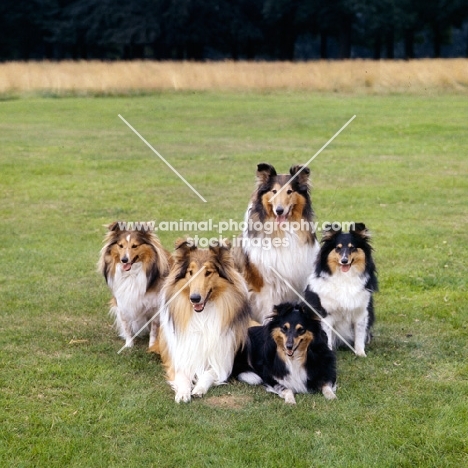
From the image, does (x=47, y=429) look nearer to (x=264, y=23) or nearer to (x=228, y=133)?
(x=228, y=133)

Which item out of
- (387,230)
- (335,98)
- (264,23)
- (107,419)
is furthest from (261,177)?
(264,23)

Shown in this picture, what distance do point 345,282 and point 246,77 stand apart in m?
25.0

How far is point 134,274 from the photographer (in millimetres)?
6520

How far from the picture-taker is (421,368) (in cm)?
604

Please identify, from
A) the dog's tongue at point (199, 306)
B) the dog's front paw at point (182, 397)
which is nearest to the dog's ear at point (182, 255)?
the dog's tongue at point (199, 306)

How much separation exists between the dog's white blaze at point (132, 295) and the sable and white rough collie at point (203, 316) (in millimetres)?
664

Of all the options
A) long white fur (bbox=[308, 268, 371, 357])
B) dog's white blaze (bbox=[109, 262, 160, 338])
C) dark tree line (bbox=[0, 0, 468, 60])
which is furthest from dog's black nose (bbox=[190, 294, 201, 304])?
dark tree line (bbox=[0, 0, 468, 60])

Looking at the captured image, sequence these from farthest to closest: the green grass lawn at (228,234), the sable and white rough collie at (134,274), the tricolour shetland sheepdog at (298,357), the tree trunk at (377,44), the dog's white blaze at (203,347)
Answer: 1. the tree trunk at (377,44)
2. the sable and white rough collie at (134,274)
3. the dog's white blaze at (203,347)
4. the tricolour shetland sheepdog at (298,357)
5. the green grass lawn at (228,234)

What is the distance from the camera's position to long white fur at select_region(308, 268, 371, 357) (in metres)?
6.20

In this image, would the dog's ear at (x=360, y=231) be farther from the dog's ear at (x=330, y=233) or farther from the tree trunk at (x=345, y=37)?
the tree trunk at (x=345, y=37)

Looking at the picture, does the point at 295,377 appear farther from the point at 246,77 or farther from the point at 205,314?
the point at 246,77

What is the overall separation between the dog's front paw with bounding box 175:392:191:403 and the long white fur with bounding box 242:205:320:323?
1410 mm

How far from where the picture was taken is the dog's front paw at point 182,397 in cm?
543

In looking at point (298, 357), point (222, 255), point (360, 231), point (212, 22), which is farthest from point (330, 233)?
point (212, 22)
